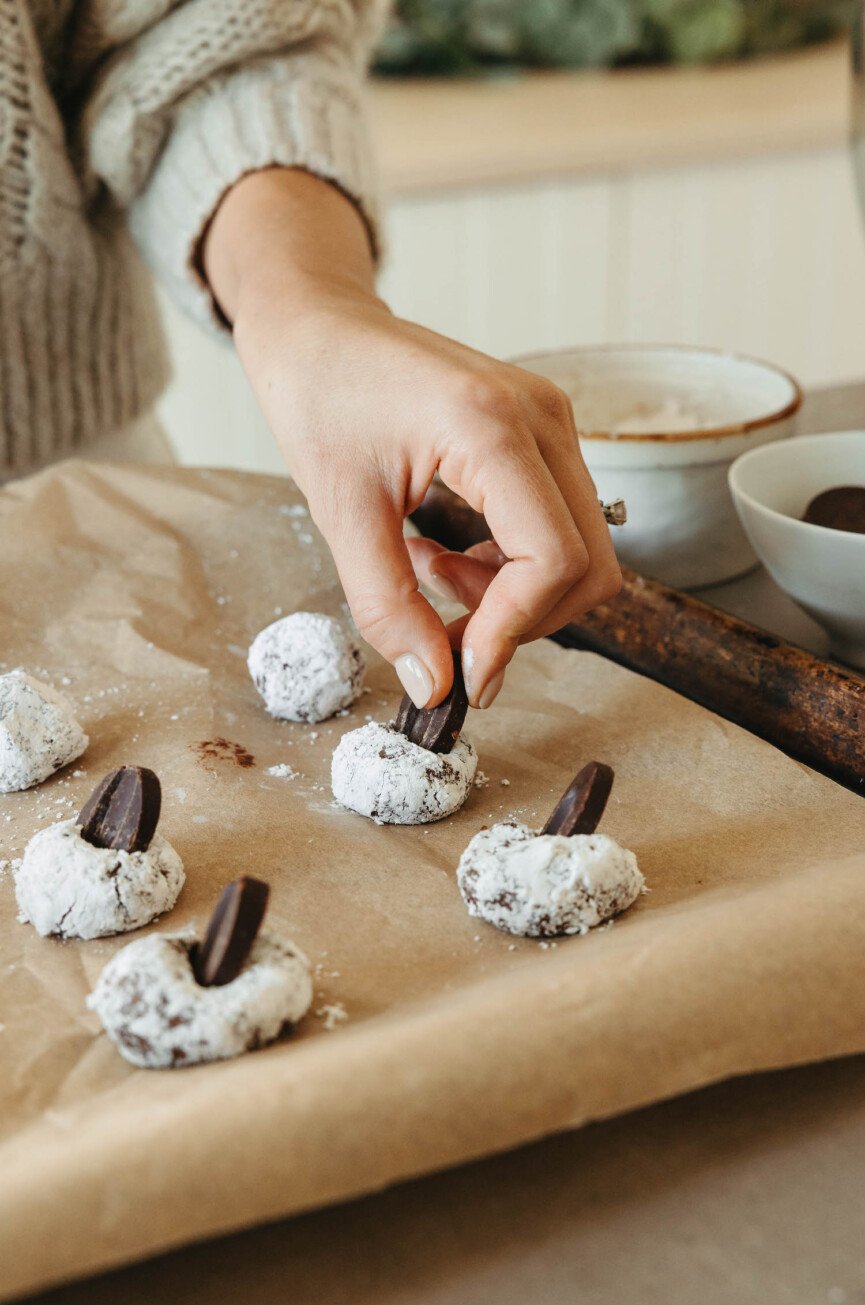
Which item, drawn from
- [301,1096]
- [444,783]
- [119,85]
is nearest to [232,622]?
[444,783]

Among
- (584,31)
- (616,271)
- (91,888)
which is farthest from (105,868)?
(584,31)

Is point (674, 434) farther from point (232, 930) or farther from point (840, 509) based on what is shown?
point (232, 930)

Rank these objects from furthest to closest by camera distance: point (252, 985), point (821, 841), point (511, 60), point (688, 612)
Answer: point (511, 60)
point (688, 612)
point (821, 841)
point (252, 985)

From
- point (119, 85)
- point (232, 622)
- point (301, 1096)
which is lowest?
point (232, 622)

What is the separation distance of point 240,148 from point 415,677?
0.62 meters

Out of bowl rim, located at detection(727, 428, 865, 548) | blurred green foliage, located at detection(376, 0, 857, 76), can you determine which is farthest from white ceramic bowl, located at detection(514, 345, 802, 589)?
blurred green foliage, located at detection(376, 0, 857, 76)

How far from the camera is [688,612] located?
41.0 inches

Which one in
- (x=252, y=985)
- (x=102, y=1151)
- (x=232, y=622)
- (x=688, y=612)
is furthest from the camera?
(x=232, y=622)

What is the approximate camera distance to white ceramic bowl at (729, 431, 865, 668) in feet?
3.25

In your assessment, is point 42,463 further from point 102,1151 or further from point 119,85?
point 102,1151

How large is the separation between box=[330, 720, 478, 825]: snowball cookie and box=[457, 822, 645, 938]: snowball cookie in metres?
0.11

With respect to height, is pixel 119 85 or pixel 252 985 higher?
pixel 119 85

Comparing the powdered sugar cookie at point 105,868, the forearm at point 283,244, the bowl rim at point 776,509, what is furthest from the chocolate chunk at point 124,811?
the bowl rim at point 776,509

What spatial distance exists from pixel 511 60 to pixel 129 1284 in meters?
3.20
